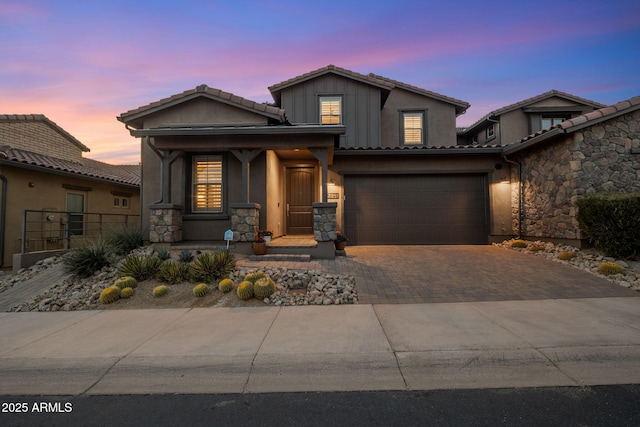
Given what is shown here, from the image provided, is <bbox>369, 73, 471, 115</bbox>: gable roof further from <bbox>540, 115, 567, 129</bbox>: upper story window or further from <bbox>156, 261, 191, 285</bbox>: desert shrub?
<bbox>156, 261, 191, 285</bbox>: desert shrub

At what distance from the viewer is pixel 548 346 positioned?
137 inches

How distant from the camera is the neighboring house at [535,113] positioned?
53.3 feet

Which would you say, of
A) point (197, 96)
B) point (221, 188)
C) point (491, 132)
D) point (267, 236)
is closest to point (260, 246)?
point (267, 236)

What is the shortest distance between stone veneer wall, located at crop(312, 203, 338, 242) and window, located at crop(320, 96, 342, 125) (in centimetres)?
626

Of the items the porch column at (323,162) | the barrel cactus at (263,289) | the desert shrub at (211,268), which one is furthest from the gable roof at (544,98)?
Result: the desert shrub at (211,268)

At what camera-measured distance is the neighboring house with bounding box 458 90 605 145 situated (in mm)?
16234

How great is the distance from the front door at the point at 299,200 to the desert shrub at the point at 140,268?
5.89 metres

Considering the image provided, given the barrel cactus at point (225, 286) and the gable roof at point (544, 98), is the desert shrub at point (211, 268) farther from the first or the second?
the gable roof at point (544, 98)

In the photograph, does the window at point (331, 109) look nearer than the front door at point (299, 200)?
No

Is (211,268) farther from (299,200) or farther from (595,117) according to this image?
(595,117)

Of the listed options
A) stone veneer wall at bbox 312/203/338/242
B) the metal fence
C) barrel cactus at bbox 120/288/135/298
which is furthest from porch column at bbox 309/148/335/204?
the metal fence

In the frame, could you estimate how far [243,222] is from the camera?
8469mm

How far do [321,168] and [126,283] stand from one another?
6.37 metres

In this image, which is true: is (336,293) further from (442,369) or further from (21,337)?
(21,337)
